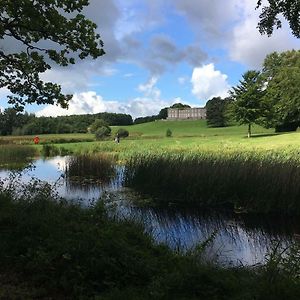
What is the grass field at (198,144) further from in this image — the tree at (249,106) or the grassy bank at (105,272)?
the grassy bank at (105,272)

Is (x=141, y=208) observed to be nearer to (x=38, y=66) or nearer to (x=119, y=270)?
(x=38, y=66)

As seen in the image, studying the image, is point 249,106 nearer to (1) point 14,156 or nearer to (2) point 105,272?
(1) point 14,156

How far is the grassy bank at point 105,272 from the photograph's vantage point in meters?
5.21

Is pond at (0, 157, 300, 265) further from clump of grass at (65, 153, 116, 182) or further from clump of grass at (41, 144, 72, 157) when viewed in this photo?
clump of grass at (41, 144, 72, 157)

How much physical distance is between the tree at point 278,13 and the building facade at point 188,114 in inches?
5206

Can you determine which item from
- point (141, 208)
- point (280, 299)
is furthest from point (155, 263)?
point (141, 208)

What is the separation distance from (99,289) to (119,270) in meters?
0.50

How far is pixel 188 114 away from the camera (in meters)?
145

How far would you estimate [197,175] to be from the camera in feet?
55.4

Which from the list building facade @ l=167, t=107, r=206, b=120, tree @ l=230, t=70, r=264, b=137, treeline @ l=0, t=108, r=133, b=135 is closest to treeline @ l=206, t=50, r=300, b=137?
tree @ l=230, t=70, r=264, b=137

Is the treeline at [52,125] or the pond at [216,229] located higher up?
the treeline at [52,125]

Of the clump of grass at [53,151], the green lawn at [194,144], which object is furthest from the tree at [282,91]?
the clump of grass at [53,151]

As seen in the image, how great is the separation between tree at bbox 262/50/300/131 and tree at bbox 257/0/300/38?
5427 cm

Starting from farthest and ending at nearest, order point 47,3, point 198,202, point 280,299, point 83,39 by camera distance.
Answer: point 198,202
point 83,39
point 47,3
point 280,299
